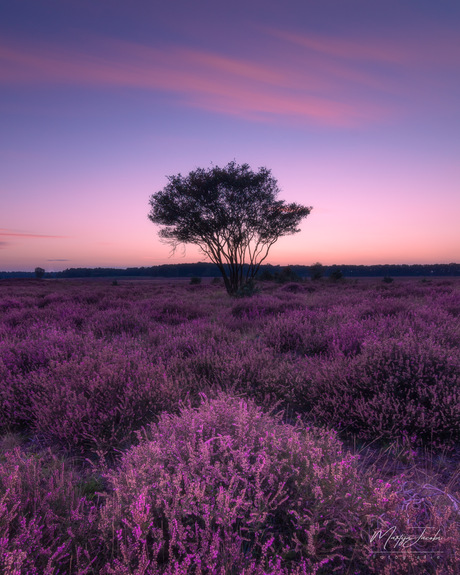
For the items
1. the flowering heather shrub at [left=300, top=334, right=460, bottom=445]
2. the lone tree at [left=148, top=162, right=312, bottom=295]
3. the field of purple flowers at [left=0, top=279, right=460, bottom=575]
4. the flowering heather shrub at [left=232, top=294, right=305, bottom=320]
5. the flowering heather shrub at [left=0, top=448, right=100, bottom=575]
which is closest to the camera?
the flowering heather shrub at [left=0, top=448, right=100, bottom=575]

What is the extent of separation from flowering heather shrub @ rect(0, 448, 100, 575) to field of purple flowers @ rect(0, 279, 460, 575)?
0.04ft

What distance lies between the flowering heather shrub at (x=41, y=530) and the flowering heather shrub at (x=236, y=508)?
5.2 inches

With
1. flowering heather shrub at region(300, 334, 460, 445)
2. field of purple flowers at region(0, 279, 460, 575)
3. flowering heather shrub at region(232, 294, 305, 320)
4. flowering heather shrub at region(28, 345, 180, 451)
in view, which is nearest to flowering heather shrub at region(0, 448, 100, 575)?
field of purple flowers at region(0, 279, 460, 575)

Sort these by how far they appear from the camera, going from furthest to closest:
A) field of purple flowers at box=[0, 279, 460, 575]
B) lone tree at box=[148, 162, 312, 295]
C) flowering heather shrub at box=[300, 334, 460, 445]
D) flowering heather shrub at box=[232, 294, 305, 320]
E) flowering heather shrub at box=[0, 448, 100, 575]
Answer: lone tree at box=[148, 162, 312, 295] → flowering heather shrub at box=[232, 294, 305, 320] → flowering heather shrub at box=[300, 334, 460, 445] → field of purple flowers at box=[0, 279, 460, 575] → flowering heather shrub at box=[0, 448, 100, 575]

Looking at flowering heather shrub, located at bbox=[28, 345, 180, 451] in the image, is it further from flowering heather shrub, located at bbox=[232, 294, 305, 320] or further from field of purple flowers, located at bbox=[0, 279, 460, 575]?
flowering heather shrub, located at bbox=[232, 294, 305, 320]

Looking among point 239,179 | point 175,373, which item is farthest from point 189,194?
point 175,373

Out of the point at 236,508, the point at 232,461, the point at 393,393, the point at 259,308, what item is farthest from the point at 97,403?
the point at 259,308

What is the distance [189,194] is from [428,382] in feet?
60.0

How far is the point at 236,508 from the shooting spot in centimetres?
150

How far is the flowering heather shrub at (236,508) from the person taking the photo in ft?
4.61

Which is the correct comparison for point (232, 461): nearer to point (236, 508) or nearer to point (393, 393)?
point (236, 508)

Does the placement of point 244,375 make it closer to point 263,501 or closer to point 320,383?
point 320,383

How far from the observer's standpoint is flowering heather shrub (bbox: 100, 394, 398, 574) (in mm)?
1406

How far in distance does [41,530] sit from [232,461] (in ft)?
3.37
